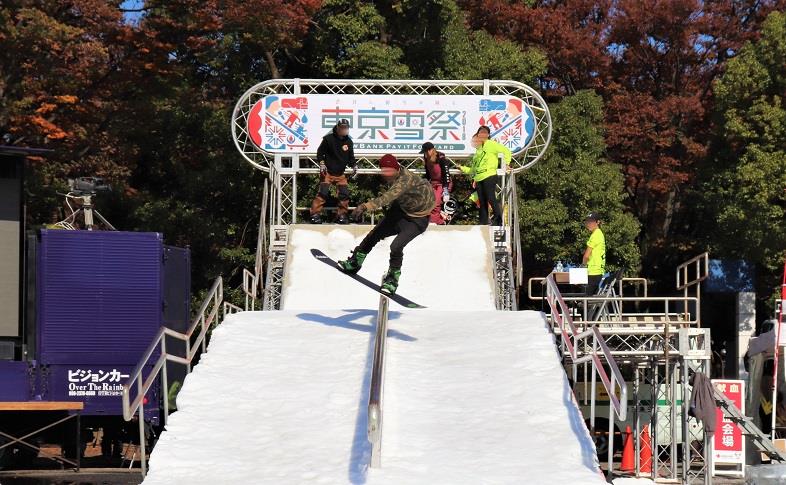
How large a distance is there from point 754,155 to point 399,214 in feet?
62.7

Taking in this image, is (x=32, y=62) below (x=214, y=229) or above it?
above

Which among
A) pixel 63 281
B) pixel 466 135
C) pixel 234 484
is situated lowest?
pixel 234 484

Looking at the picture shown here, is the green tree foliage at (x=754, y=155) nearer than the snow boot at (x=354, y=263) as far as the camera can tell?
No

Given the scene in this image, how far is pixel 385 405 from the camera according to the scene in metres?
13.4

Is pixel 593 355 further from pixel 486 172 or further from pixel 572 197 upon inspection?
pixel 572 197

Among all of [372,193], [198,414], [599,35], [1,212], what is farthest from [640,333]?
[599,35]

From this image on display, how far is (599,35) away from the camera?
115 ft

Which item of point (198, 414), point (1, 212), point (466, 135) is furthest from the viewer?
point (466, 135)

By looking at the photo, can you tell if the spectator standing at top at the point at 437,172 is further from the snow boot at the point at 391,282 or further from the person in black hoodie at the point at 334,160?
the snow boot at the point at 391,282

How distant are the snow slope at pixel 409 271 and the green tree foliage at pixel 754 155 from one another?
12.9 metres

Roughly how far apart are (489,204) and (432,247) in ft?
4.47

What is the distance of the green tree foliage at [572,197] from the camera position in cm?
3109

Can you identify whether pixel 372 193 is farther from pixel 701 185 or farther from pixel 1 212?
pixel 1 212

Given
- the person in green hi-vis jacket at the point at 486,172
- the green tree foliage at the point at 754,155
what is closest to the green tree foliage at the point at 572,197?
the green tree foliage at the point at 754,155
